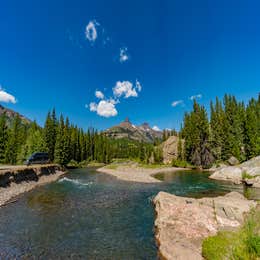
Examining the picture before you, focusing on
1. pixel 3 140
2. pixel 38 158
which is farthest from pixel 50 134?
pixel 38 158

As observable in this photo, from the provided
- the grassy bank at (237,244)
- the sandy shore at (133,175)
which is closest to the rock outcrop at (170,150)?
the sandy shore at (133,175)

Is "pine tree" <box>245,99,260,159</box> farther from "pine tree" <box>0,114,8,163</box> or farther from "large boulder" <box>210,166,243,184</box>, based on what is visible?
"pine tree" <box>0,114,8,163</box>

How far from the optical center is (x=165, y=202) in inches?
729

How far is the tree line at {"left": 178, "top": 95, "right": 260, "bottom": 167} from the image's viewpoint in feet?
221

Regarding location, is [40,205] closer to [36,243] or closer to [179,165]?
[36,243]

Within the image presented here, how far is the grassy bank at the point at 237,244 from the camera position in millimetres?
7781

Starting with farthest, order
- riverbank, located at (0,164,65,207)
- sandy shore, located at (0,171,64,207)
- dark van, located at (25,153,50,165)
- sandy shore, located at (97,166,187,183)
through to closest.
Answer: dark van, located at (25,153,50,165) < sandy shore, located at (97,166,187,183) < riverbank, located at (0,164,65,207) < sandy shore, located at (0,171,64,207)

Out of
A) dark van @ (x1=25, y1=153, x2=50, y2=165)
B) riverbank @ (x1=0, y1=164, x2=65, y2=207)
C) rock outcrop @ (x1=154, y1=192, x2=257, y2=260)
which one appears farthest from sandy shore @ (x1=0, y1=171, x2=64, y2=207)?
rock outcrop @ (x1=154, y1=192, x2=257, y2=260)

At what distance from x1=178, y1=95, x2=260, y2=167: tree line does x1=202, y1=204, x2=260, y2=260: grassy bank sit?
60.9m

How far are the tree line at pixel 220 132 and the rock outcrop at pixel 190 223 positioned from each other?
182ft

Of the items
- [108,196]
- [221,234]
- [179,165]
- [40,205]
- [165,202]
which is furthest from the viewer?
[179,165]

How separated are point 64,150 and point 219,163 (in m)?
58.8

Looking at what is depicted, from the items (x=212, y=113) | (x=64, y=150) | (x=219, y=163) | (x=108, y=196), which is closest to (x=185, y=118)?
(x=212, y=113)

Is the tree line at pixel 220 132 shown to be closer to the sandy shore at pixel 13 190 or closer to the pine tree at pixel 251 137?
the pine tree at pixel 251 137
